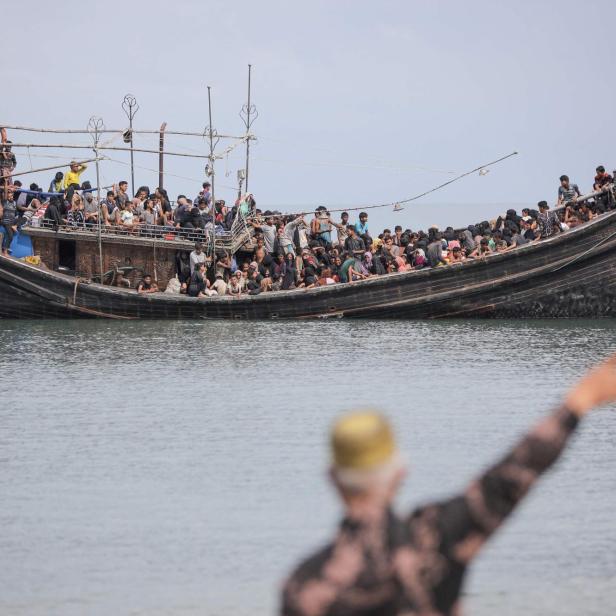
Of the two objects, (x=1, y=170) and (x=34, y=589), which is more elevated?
(x=1, y=170)

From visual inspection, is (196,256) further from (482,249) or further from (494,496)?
(494,496)

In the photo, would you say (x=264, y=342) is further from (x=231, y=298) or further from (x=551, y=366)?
(x=551, y=366)

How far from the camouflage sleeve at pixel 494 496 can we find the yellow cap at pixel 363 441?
0.31 m

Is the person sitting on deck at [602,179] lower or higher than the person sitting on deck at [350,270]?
higher

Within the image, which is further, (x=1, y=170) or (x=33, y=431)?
(x=1, y=170)

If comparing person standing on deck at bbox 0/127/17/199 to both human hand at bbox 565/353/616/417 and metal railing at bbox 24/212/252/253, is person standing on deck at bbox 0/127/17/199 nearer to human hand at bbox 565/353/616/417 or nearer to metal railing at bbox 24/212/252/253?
metal railing at bbox 24/212/252/253

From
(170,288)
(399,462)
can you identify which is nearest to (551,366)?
(170,288)

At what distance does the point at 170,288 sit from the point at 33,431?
14.6 metres

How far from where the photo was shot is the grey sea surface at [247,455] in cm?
1030

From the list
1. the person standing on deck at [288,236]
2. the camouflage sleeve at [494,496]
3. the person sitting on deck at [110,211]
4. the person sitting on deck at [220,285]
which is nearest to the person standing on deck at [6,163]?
the person sitting on deck at [110,211]

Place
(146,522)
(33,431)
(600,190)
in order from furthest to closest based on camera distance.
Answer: (600,190) < (33,431) < (146,522)

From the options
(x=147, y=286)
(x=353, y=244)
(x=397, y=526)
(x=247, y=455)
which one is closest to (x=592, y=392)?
(x=397, y=526)

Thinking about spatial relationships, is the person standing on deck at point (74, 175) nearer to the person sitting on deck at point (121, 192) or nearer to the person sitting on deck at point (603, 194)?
the person sitting on deck at point (121, 192)

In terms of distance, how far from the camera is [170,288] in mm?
32031
